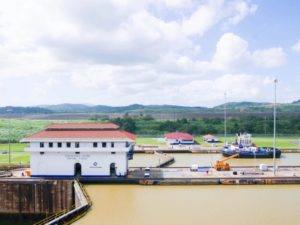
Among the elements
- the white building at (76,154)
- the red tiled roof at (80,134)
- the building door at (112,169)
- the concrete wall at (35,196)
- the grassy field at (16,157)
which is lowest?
the concrete wall at (35,196)

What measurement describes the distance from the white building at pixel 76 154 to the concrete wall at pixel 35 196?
11.1 ft

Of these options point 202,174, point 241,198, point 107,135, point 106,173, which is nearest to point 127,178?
point 106,173

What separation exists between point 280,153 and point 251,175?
880 inches

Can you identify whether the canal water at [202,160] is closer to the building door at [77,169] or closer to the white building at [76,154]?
the building door at [77,169]

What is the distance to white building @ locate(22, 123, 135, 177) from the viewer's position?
3491cm

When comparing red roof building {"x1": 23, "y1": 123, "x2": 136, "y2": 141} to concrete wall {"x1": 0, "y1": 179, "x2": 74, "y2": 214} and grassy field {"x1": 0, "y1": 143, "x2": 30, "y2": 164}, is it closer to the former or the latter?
concrete wall {"x1": 0, "y1": 179, "x2": 74, "y2": 214}

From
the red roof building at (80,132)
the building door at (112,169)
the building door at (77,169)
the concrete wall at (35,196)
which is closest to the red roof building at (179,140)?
the red roof building at (80,132)

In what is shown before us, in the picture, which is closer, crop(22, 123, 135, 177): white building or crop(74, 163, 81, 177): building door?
crop(22, 123, 135, 177): white building

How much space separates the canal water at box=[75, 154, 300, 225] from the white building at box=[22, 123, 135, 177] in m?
2.28

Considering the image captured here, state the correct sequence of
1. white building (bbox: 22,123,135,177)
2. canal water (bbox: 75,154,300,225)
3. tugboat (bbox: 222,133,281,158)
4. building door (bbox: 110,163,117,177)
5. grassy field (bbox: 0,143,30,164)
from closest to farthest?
canal water (bbox: 75,154,300,225), white building (bbox: 22,123,135,177), building door (bbox: 110,163,117,177), grassy field (bbox: 0,143,30,164), tugboat (bbox: 222,133,281,158)

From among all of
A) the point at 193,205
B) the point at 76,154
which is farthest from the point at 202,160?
the point at 193,205

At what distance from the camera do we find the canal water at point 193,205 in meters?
24.0

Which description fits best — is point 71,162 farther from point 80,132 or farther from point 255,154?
point 255,154

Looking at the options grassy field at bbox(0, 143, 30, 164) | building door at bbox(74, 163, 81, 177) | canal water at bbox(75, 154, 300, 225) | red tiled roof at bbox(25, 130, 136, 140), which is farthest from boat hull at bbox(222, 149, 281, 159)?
grassy field at bbox(0, 143, 30, 164)
